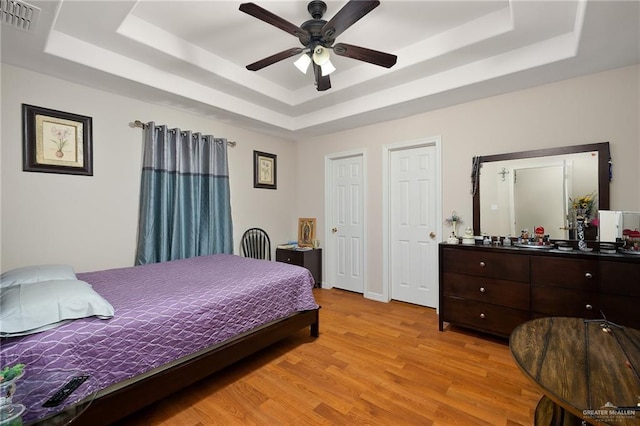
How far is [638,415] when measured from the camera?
0.90m

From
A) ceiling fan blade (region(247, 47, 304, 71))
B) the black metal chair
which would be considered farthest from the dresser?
the black metal chair

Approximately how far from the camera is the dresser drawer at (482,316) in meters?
2.46

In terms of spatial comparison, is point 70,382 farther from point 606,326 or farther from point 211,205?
point 606,326

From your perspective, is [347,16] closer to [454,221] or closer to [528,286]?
[454,221]

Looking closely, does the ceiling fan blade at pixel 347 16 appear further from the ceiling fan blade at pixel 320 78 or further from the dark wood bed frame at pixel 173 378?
the dark wood bed frame at pixel 173 378

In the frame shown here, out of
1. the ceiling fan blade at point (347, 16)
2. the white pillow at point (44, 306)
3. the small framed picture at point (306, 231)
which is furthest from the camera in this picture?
the small framed picture at point (306, 231)

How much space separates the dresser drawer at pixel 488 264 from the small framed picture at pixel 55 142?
3.67m

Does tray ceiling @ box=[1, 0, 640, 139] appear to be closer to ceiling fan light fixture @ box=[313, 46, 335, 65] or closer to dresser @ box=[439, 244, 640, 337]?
ceiling fan light fixture @ box=[313, 46, 335, 65]

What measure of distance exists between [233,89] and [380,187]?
222 cm

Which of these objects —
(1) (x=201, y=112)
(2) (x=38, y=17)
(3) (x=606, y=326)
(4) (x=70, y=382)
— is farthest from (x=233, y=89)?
(3) (x=606, y=326)

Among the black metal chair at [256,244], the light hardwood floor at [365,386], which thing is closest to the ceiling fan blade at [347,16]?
the light hardwood floor at [365,386]

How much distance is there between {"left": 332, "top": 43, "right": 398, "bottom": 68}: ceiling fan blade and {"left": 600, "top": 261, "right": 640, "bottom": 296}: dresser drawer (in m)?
2.22

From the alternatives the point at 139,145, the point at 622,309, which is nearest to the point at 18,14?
the point at 139,145

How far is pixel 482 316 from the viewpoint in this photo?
2.61 metres
